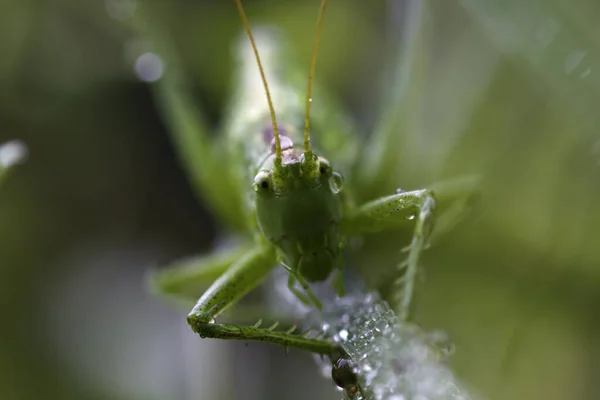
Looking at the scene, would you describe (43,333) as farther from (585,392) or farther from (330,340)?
(585,392)

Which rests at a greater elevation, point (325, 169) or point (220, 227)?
point (220, 227)

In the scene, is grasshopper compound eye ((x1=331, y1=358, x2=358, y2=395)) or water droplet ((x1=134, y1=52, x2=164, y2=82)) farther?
water droplet ((x1=134, y1=52, x2=164, y2=82))

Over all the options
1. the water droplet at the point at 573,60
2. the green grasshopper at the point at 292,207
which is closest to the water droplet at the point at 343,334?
the green grasshopper at the point at 292,207

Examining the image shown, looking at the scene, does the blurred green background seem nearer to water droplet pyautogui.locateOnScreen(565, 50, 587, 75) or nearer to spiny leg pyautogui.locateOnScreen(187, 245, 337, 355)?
water droplet pyautogui.locateOnScreen(565, 50, 587, 75)

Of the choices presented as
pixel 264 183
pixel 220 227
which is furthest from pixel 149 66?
pixel 264 183

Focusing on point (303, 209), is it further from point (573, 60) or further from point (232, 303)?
point (573, 60)

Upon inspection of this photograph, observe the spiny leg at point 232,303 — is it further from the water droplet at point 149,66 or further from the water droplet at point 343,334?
the water droplet at point 149,66

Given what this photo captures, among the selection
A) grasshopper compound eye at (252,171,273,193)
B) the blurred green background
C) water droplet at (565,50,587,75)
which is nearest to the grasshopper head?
grasshopper compound eye at (252,171,273,193)

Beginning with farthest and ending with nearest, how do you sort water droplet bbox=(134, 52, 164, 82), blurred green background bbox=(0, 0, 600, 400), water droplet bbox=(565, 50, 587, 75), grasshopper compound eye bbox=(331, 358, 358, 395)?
water droplet bbox=(134, 52, 164, 82) < blurred green background bbox=(0, 0, 600, 400) < water droplet bbox=(565, 50, 587, 75) < grasshopper compound eye bbox=(331, 358, 358, 395)
